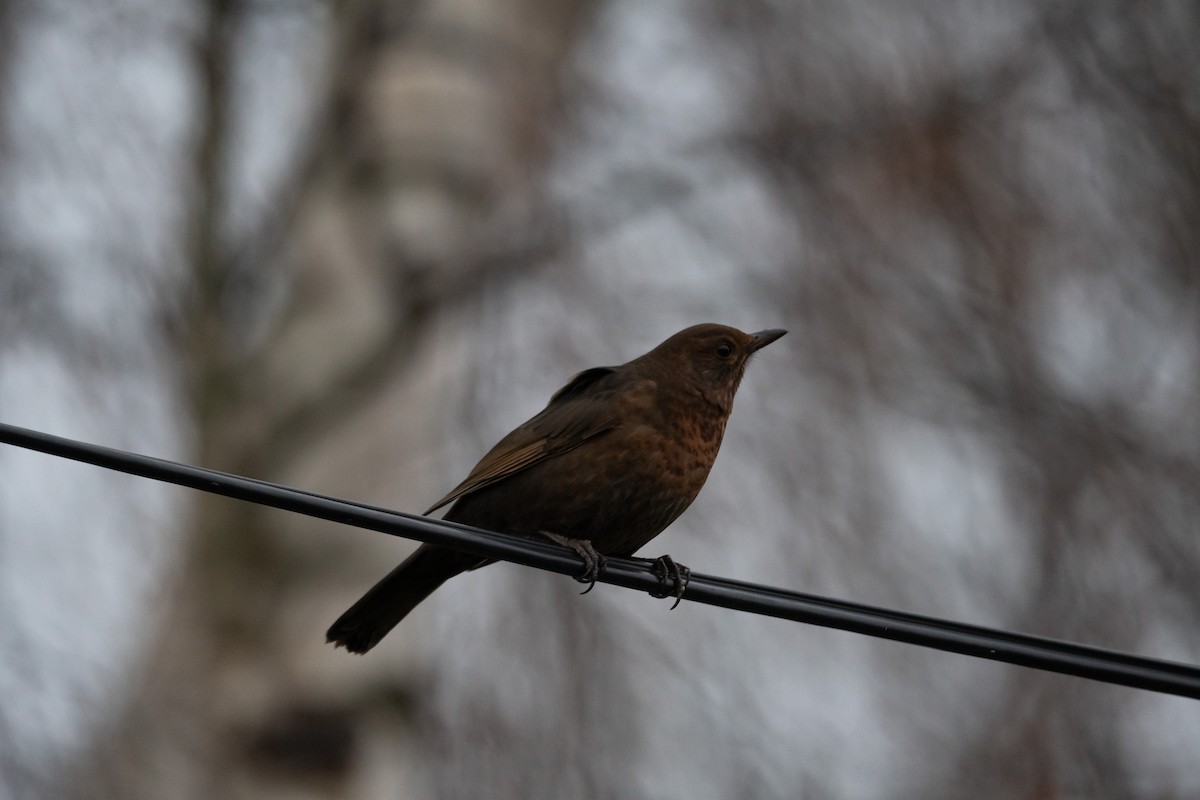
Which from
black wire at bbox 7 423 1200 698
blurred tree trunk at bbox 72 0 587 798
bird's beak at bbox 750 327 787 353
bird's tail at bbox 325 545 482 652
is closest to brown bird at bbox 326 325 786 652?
bird's tail at bbox 325 545 482 652

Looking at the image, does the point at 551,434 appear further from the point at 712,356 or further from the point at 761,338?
the point at 761,338

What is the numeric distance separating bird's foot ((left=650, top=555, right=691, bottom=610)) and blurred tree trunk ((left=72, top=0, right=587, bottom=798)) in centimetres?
224

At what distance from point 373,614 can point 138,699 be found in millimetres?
2877

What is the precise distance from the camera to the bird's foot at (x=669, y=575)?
12.7 feet

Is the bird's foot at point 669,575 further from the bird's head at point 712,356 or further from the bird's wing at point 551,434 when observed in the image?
the bird's head at point 712,356

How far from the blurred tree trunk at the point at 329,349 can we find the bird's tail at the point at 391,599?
1581 millimetres

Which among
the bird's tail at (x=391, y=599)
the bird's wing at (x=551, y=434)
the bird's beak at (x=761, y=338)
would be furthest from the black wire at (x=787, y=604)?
the bird's beak at (x=761, y=338)

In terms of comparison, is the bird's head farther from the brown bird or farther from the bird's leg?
the bird's leg

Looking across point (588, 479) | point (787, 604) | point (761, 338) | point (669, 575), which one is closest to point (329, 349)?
point (761, 338)

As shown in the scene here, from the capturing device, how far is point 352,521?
3.04 meters

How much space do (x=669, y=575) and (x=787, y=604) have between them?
1.05m

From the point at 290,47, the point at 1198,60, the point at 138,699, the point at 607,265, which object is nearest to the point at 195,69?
the point at 290,47

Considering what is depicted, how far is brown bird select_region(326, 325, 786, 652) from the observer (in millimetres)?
4492

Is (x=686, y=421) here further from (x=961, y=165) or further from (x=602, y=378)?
(x=961, y=165)
